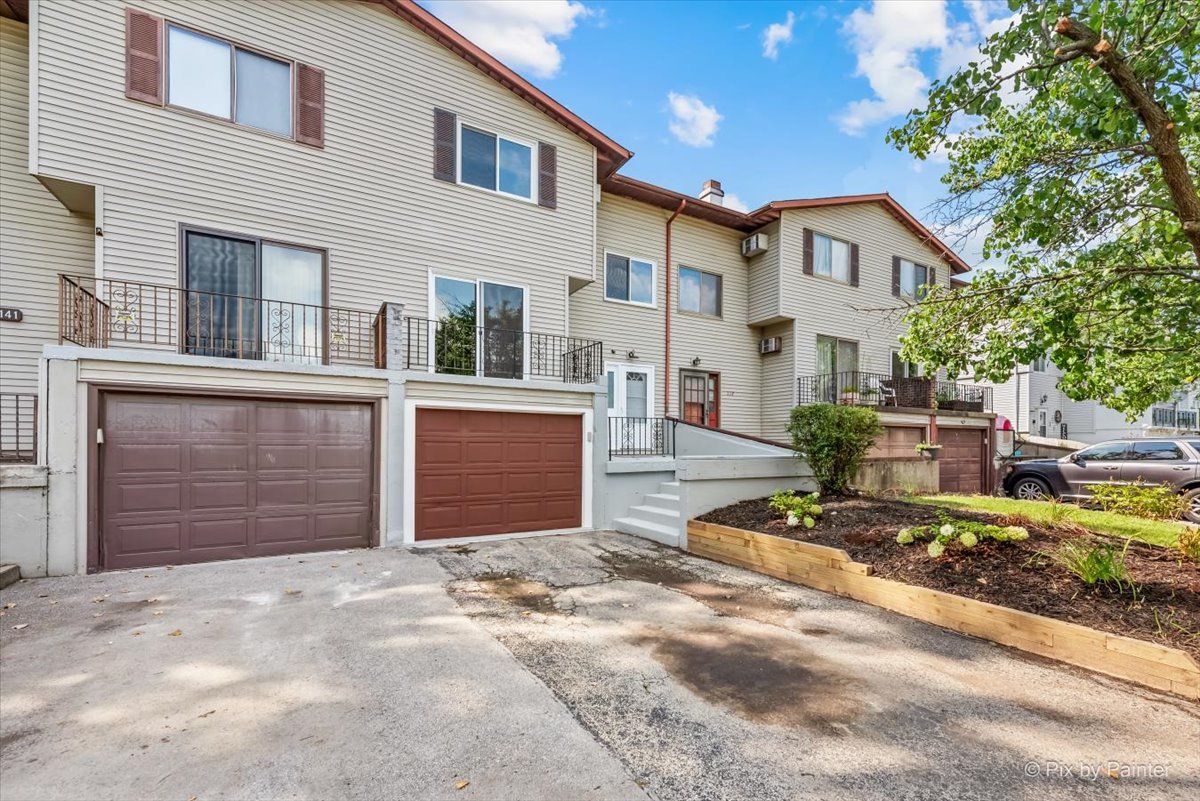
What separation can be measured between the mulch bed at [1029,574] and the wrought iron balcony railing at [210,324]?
273 inches

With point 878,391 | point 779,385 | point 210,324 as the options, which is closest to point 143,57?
point 210,324

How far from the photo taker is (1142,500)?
28.3 ft

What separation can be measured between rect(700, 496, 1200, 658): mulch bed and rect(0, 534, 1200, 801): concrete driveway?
0.55 meters

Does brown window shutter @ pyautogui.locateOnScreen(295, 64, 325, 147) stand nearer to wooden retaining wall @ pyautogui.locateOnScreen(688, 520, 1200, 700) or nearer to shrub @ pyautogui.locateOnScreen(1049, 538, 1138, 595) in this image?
wooden retaining wall @ pyautogui.locateOnScreen(688, 520, 1200, 700)

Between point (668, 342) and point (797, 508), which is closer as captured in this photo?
point (797, 508)

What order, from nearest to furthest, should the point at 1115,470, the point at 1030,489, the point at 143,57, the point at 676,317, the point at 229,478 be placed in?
the point at 229,478, the point at 143,57, the point at 1115,470, the point at 1030,489, the point at 676,317

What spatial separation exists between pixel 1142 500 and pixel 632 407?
9.27m

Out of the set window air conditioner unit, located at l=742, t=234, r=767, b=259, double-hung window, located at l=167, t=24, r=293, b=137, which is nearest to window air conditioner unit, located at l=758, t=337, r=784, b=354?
window air conditioner unit, located at l=742, t=234, r=767, b=259

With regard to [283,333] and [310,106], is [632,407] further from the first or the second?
[310,106]

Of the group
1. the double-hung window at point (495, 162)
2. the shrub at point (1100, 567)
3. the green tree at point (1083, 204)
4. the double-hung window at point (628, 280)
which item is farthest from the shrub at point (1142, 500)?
the double-hung window at point (495, 162)

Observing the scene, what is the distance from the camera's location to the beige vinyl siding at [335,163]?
706 centimetres

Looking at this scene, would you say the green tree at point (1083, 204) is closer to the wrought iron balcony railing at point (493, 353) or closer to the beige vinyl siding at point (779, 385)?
the wrought iron balcony railing at point (493, 353)

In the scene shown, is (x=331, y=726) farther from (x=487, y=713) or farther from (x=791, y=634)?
(x=791, y=634)

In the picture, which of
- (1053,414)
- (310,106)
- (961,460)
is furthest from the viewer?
(1053,414)
